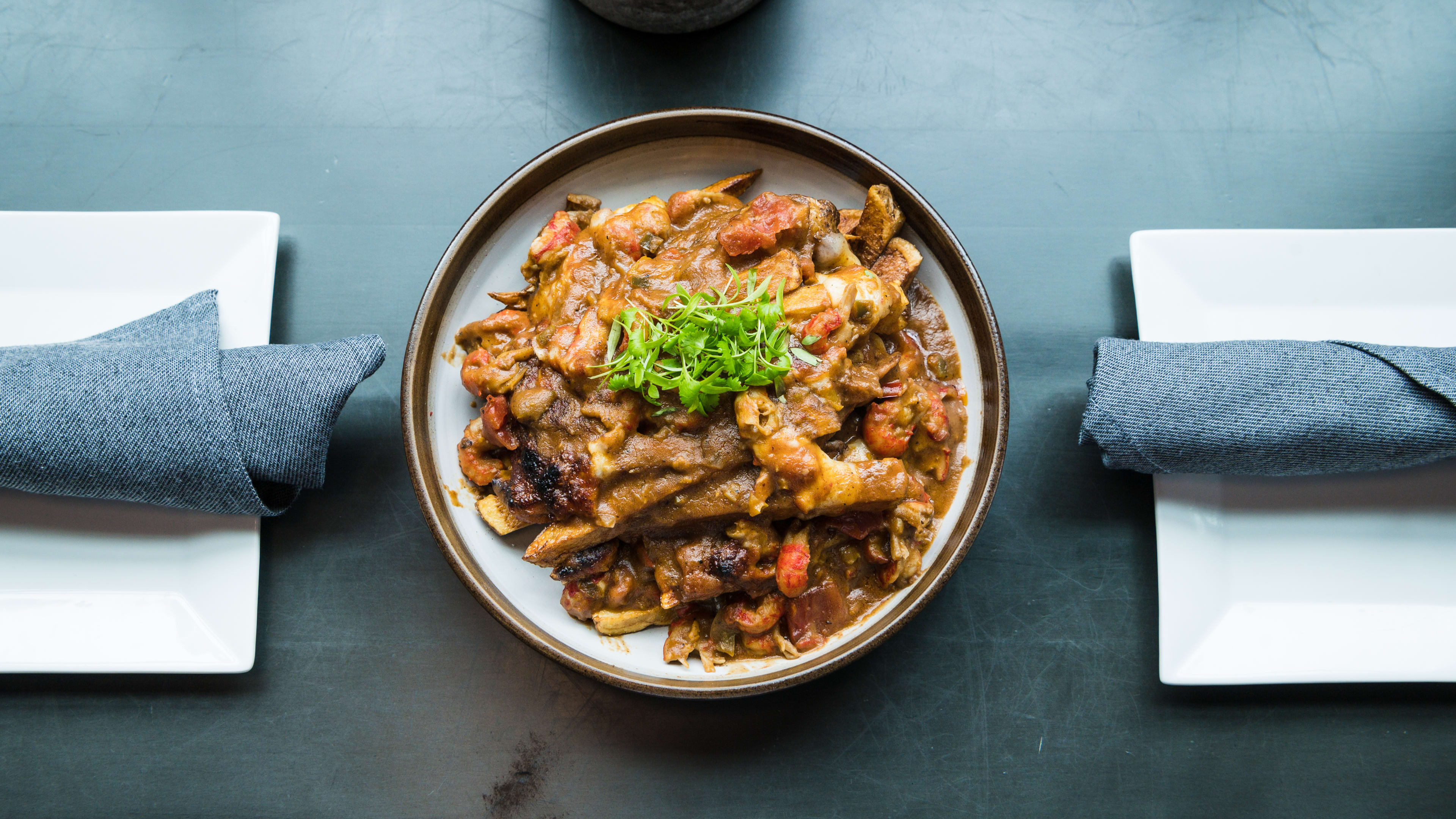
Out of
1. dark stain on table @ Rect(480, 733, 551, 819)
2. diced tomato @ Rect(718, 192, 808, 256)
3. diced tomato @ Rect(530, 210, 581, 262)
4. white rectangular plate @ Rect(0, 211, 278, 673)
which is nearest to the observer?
diced tomato @ Rect(718, 192, 808, 256)

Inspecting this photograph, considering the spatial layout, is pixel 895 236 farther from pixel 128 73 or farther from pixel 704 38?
pixel 128 73

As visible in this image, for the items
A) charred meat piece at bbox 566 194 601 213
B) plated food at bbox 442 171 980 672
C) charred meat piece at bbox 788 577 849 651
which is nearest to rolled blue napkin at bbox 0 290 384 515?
plated food at bbox 442 171 980 672

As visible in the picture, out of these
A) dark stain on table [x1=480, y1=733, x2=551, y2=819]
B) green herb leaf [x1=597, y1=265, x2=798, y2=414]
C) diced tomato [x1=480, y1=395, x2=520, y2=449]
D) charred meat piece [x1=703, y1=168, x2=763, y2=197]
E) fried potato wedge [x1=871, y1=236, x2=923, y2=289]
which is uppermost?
charred meat piece [x1=703, y1=168, x2=763, y2=197]

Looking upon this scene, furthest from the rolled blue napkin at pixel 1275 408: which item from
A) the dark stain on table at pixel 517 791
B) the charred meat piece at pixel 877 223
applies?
the dark stain on table at pixel 517 791

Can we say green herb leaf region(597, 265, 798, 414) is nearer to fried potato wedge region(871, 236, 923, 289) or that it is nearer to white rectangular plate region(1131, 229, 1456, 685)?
fried potato wedge region(871, 236, 923, 289)

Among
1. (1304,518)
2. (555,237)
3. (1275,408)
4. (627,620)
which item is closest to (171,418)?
(555,237)

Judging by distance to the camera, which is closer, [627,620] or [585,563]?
[585,563]

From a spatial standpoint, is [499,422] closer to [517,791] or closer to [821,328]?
[821,328]

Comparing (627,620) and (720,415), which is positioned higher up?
(720,415)
